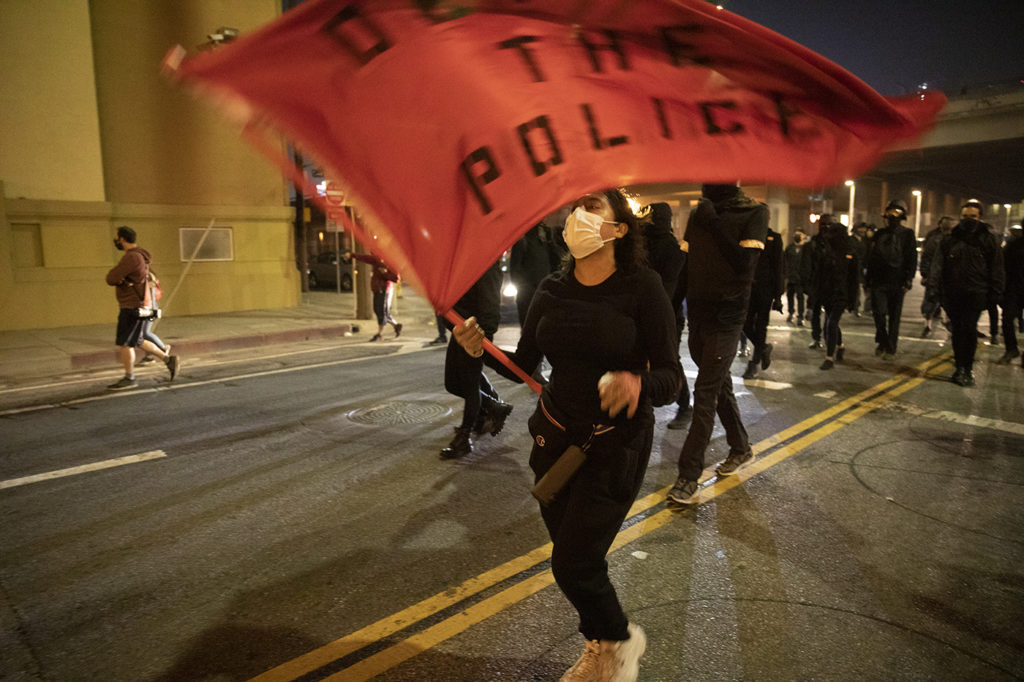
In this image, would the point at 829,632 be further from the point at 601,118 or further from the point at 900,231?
the point at 900,231

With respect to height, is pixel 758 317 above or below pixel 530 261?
below

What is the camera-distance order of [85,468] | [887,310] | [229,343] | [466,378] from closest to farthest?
[85,468], [466,378], [887,310], [229,343]

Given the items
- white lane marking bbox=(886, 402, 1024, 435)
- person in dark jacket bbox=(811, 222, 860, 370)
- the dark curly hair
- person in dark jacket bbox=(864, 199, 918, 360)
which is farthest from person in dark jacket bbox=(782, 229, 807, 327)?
the dark curly hair

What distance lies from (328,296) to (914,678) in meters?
22.0

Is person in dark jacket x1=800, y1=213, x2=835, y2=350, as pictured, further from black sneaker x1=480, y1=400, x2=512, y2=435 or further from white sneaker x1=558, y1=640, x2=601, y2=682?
white sneaker x1=558, y1=640, x2=601, y2=682

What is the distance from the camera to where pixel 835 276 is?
9.66 meters

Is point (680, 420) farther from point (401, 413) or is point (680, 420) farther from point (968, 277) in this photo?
point (968, 277)

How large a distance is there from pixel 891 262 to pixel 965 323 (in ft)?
4.65

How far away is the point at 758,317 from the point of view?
739 centimetres

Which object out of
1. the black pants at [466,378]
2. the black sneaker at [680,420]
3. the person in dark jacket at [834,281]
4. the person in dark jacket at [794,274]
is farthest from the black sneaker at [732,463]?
the person in dark jacket at [794,274]

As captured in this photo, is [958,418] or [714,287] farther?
[958,418]

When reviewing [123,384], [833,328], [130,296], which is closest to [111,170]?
[130,296]

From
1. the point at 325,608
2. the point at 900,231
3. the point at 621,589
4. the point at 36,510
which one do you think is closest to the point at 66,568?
the point at 36,510

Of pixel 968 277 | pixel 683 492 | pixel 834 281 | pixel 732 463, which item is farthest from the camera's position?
→ pixel 834 281
